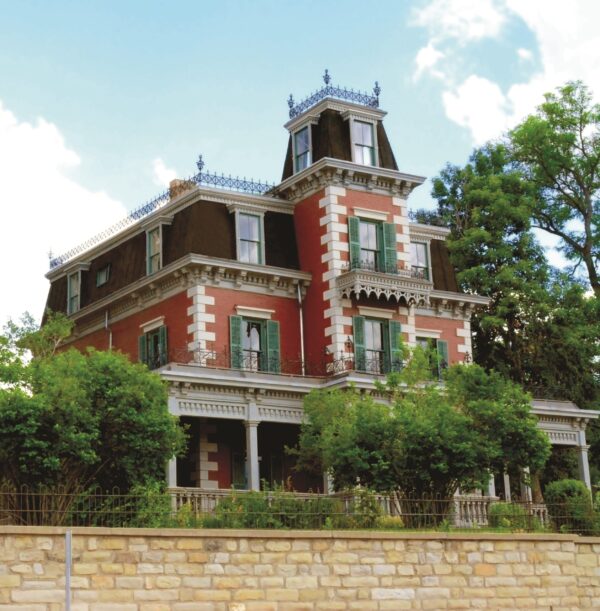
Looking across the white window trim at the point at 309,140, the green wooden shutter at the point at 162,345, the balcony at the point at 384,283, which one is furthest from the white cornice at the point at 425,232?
the green wooden shutter at the point at 162,345

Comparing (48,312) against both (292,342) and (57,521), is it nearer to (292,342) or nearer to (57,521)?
(292,342)

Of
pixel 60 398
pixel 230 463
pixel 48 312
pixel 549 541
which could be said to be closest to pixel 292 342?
pixel 230 463

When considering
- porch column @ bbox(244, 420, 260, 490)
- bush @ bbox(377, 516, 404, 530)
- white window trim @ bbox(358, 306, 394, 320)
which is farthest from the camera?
white window trim @ bbox(358, 306, 394, 320)

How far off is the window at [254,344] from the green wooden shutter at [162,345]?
2.46 m

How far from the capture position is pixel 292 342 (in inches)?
1594

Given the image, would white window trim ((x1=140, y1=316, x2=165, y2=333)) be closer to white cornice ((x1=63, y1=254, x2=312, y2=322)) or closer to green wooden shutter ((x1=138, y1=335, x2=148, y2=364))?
green wooden shutter ((x1=138, y1=335, x2=148, y2=364))

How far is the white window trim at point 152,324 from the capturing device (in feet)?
132

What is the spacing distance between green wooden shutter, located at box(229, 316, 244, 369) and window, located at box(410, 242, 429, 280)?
807 centimetres

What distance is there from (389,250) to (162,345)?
838 centimetres

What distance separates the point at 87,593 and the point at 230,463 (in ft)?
62.3

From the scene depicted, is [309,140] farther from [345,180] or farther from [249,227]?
[249,227]

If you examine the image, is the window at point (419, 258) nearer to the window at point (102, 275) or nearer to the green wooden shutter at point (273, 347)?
the green wooden shutter at point (273, 347)

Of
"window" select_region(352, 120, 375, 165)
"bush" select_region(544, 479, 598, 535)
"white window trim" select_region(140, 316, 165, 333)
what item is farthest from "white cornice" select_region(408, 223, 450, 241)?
"bush" select_region(544, 479, 598, 535)

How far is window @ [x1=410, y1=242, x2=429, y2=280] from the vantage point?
145 ft
